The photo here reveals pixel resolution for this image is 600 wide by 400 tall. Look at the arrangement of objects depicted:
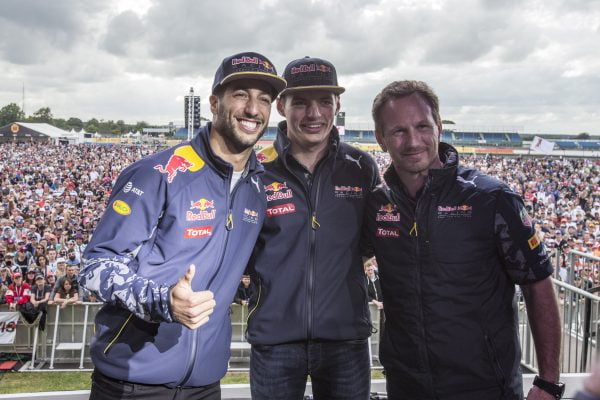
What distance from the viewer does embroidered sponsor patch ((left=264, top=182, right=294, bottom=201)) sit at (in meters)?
2.53

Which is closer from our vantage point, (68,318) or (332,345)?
(332,345)

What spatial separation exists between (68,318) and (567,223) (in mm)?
16617

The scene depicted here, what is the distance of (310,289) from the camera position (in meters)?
2.45

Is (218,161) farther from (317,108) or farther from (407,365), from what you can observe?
(407,365)

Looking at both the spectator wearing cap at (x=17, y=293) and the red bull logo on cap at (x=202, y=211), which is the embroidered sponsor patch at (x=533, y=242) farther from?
the spectator wearing cap at (x=17, y=293)

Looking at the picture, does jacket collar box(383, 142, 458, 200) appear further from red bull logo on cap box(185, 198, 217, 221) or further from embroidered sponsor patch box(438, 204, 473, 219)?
red bull logo on cap box(185, 198, 217, 221)

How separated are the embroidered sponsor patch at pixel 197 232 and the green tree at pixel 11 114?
11413 cm

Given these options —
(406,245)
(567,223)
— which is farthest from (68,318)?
(567,223)

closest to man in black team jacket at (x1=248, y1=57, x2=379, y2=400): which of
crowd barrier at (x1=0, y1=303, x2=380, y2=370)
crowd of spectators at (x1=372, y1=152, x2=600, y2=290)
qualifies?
crowd of spectators at (x1=372, y1=152, x2=600, y2=290)

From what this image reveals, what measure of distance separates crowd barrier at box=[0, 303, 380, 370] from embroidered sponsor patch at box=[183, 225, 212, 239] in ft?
20.8

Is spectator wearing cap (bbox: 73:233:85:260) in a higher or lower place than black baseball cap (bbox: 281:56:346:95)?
lower

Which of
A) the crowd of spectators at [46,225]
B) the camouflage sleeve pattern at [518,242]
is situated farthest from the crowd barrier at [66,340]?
the camouflage sleeve pattern at [518,242]

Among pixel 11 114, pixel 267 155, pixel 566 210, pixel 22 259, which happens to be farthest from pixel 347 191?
pixel 11 114

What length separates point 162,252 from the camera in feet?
6.61
